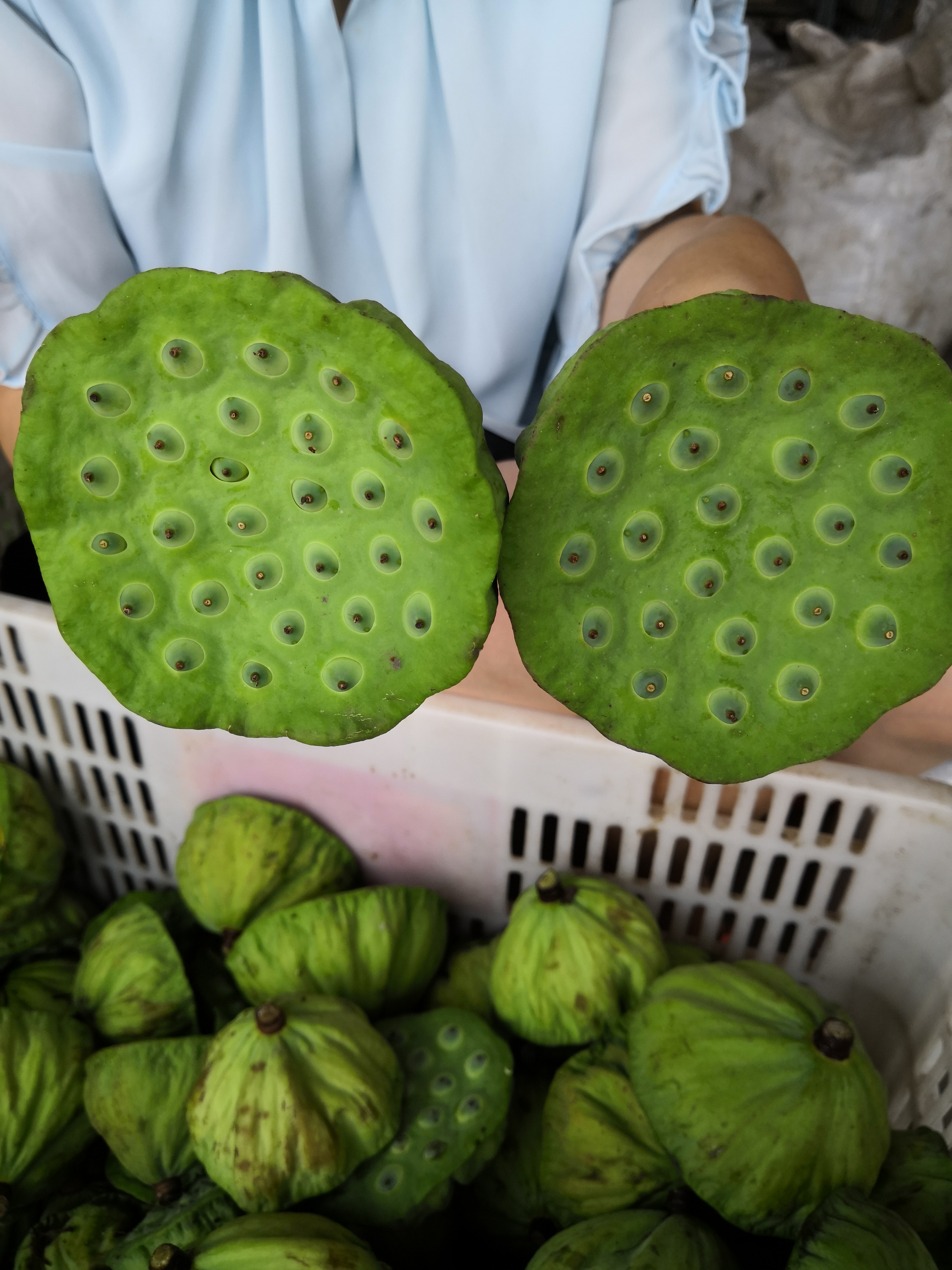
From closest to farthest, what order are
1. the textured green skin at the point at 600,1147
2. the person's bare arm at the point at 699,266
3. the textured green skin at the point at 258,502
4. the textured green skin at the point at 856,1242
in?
1. the textured green skin at the point at 258,502
2. the textured green skin at the point at 856,1242
3. the textured green skin at the point at 600,1147
4. the person's bare arm at the point at 699,266

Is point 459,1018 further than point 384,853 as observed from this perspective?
No

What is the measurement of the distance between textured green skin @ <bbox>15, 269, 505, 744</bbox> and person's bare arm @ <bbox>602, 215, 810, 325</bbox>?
345mm

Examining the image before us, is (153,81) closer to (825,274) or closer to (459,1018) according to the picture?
(459,1018)

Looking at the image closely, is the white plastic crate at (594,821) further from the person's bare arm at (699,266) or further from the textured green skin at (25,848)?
the person's bare arm at (699,266)

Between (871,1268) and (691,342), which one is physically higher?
(691,342)

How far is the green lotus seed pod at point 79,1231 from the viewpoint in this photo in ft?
1.74

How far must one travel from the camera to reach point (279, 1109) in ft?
1.61

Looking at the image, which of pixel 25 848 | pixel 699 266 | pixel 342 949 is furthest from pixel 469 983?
pixel 699 266

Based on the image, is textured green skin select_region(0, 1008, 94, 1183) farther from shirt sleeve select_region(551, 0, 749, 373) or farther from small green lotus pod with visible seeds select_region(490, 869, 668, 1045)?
shirt sleeve select_region(551, 0, 749, 373)

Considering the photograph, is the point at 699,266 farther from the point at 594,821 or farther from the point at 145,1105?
the point at 145,1105

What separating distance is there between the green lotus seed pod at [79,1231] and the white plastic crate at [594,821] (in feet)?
0.83

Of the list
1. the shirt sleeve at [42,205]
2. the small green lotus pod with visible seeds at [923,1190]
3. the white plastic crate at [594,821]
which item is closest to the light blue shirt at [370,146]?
the shirt sleeve at [42,205]

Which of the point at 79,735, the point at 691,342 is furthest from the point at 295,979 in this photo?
the point at 691,342

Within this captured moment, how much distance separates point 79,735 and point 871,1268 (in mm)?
611
